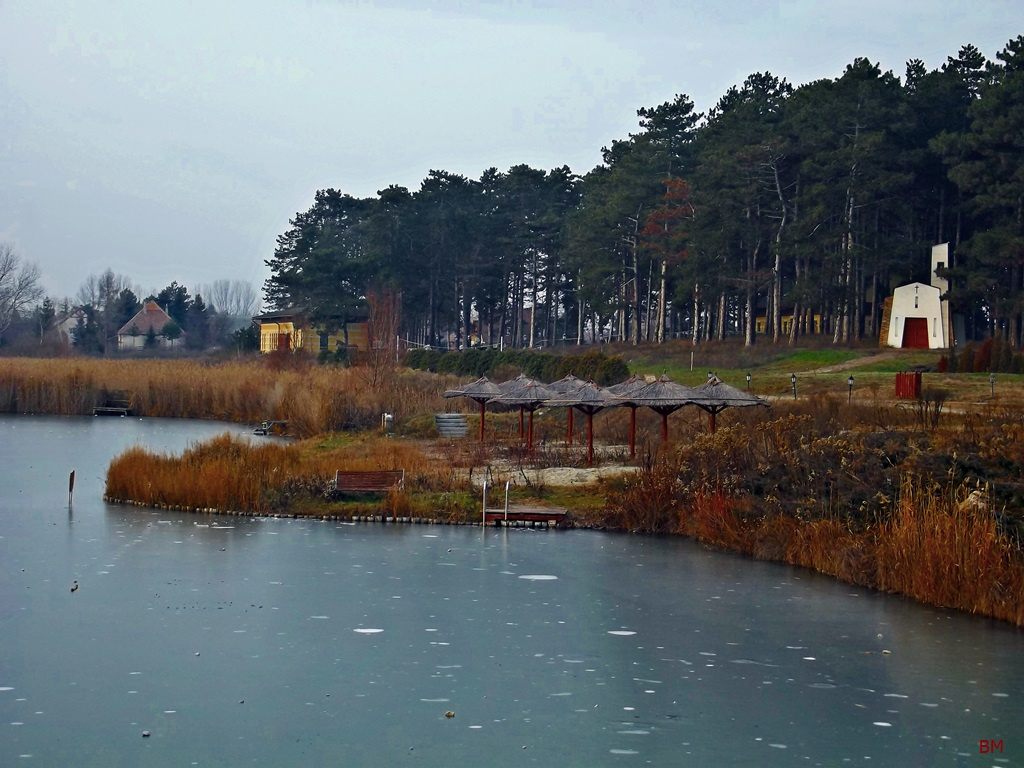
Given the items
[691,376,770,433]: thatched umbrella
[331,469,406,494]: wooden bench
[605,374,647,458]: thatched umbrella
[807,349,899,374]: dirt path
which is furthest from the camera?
[807,349,899,374]: dirt path

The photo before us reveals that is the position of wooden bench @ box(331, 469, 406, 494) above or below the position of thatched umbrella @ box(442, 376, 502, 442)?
below

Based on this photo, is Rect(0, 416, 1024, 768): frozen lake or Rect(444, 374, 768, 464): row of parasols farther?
Rect(444, 374, 768, 464): row of parasols

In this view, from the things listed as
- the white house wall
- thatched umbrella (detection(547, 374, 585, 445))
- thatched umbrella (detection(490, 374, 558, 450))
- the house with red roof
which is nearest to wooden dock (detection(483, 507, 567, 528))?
thatched umbrella (detection(490, 374, 558, 450))

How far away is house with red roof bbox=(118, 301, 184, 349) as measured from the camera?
105m

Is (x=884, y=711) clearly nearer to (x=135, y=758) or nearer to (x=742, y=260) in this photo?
(x=135, y=758)

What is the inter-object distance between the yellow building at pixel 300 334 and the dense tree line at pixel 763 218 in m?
1.55

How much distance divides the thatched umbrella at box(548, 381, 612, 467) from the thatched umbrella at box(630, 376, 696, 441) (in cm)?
106

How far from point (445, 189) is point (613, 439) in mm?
45230

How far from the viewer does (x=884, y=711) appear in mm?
11680

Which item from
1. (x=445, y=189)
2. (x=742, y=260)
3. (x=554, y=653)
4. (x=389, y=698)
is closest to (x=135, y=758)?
(x=389, y=698)

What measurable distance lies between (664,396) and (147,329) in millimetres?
90749

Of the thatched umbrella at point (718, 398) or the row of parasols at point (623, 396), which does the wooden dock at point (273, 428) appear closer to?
the row of parasols at point (623, 396)

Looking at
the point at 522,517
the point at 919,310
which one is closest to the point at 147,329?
the point at 919,310

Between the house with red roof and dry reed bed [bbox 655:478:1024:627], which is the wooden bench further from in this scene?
the house with red roof
